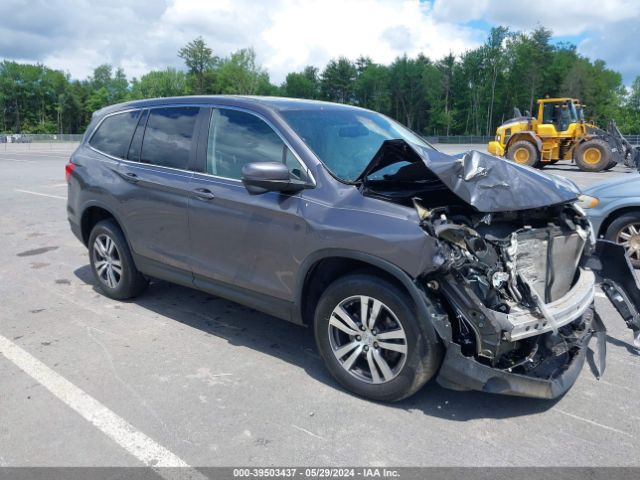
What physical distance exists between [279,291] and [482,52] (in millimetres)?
87181

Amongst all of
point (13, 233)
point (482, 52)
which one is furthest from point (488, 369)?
point (482, 52)

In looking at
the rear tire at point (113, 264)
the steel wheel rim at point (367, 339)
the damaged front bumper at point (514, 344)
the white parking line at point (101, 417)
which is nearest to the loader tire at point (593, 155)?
the damaged front bumper at point (514, 344)

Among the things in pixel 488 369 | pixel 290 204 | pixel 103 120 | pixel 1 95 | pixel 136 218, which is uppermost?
pixel 1 95

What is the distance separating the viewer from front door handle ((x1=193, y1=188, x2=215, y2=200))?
13.2ft

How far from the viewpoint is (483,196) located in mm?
3131

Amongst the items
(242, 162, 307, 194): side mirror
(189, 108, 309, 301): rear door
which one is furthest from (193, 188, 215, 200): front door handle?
(242, 162, 307, 194): side mirror

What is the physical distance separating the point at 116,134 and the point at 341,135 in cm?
244

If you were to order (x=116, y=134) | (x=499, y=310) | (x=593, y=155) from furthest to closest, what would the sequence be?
(x=593, y=155) → (x=116, y=134) → (x=499, y=310)

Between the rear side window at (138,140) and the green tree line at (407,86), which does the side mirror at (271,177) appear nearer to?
the rear side window at (138,140)

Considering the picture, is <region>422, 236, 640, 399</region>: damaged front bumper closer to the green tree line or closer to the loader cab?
the loader cab

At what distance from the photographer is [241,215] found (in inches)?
151

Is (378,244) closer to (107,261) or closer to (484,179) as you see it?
(484,179)

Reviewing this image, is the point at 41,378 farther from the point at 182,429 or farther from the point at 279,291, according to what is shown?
the point at 279,291

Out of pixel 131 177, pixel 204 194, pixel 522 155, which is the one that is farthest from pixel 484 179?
pixel 522 155
